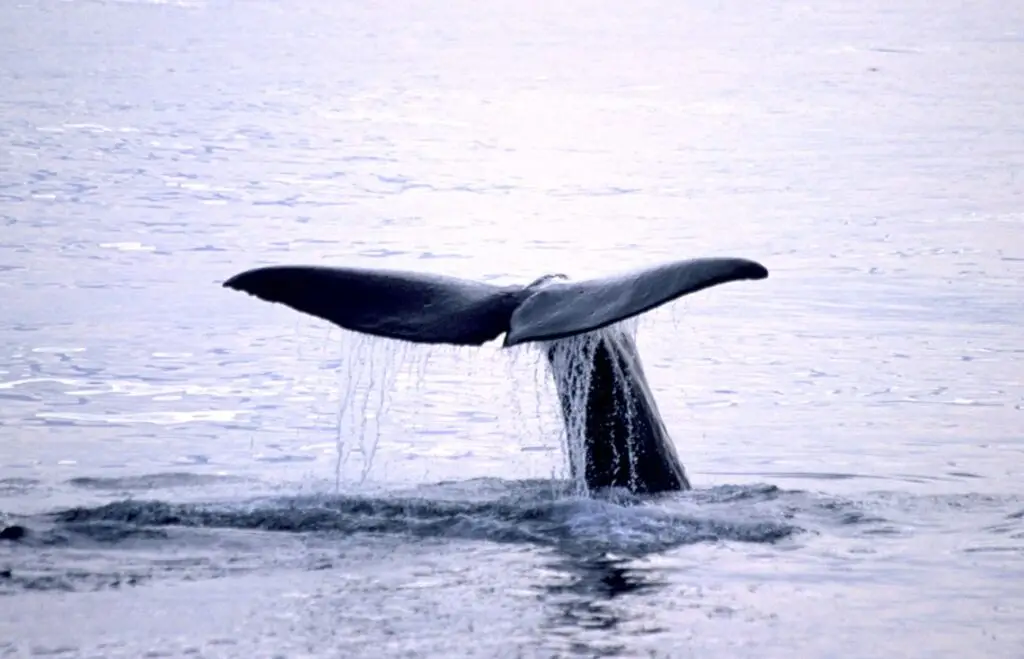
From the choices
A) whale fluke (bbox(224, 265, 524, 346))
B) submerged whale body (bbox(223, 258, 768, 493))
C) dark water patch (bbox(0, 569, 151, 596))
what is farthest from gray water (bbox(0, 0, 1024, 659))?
whale fluke (bbox(224, 265, 524, 346))

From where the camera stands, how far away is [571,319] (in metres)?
7.03

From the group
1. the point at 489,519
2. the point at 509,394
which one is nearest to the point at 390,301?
the point at 489,519

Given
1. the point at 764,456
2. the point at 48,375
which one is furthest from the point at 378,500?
the point at 48,375

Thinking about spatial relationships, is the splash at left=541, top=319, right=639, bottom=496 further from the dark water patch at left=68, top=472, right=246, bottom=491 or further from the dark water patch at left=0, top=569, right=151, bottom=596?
the dark water patch at left=68, top=472, right=246, bottom=491

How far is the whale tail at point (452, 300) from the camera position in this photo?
6.93 m

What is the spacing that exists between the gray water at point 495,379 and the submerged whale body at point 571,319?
0.20 metres

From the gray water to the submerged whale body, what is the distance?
200mm

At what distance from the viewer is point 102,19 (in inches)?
1570

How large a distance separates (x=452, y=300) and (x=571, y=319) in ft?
1.86

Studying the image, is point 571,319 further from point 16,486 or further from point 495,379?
point 495,379

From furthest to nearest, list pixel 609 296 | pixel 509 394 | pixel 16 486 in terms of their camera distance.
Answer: pixel 509 394, pixel 16 486, pixel 609 296

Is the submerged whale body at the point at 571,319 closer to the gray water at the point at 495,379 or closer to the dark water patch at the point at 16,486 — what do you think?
the gray water at the point at 495,379

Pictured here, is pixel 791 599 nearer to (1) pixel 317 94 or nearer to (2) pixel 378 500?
(2) pixel 378 500

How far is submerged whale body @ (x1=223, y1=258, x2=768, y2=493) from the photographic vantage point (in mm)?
6902
